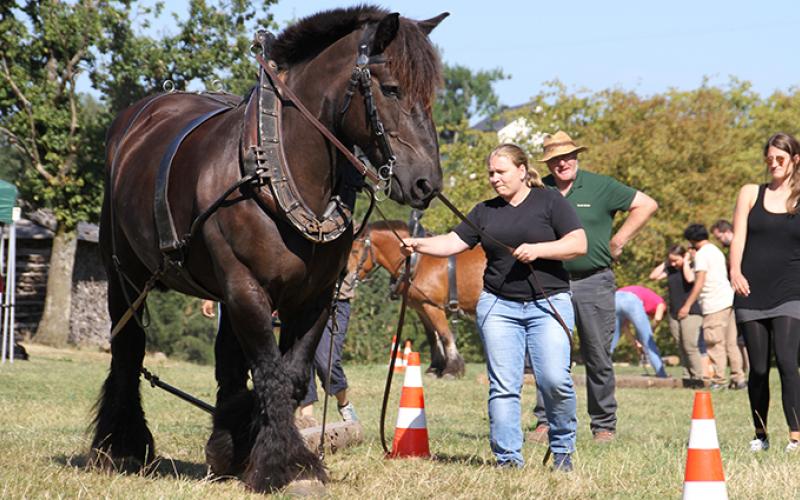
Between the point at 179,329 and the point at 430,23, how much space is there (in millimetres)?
20892

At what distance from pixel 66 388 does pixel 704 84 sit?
1123 inches

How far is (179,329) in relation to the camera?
25547 millimetres

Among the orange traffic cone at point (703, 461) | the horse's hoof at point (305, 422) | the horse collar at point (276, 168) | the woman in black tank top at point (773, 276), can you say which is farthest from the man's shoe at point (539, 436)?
the horse collar at point (276, 168)

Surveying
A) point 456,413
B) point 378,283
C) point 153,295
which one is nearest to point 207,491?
point 456,413

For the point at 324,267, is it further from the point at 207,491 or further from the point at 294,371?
the point at 207,491

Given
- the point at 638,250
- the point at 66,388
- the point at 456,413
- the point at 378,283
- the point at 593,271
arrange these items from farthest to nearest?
1. the point at 638,250
2. the point at 378,283
3. the point at 66,388
4. the point at 456,413
5. the point at 593,271

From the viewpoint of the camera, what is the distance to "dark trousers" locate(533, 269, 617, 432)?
340 inches

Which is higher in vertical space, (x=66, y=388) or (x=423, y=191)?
(x=423, y=191)

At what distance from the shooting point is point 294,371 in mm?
5691

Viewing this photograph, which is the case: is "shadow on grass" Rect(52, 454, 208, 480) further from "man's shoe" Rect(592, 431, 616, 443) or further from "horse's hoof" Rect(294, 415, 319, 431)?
"man's shoe" Rect(592, 431, 616, 443)

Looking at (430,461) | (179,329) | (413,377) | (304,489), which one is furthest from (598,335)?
(179,329)

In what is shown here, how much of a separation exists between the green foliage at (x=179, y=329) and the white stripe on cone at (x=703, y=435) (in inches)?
814

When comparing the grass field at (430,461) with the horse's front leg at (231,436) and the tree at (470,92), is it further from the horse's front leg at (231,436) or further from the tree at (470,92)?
the tree at (470,92)

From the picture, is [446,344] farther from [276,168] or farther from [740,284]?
[276,168]
